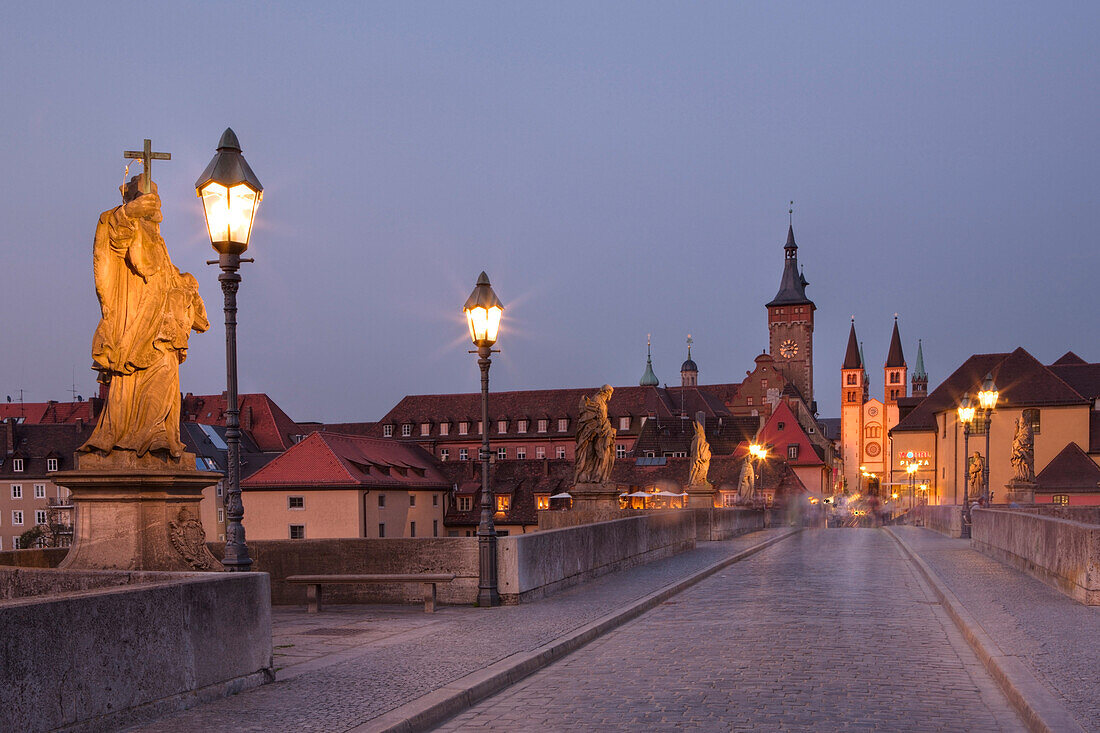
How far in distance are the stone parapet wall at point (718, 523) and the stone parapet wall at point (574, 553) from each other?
6683 mm

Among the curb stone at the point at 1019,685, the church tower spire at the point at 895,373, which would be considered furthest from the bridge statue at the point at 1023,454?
the church tower spire at the point at 895,373

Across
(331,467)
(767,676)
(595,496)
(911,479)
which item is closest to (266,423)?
(331,467)

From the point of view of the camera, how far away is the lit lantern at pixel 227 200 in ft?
31.7

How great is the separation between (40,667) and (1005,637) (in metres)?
8.76

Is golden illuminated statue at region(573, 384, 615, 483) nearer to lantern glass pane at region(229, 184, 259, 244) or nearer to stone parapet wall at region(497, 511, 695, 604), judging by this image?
stone parapet wall at region(497, 511, 695, 604)

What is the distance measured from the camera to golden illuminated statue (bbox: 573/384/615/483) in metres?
21.3

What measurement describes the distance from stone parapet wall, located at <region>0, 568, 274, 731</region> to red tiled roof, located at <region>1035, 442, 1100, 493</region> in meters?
62.8

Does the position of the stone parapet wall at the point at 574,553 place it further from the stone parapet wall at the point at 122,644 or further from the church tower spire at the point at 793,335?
the church tower spire at the point at 793,335

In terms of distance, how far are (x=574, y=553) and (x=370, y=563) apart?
338 cm

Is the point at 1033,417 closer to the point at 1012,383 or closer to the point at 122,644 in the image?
the point at 1012,383

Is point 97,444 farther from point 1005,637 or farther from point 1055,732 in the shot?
point 1005,637

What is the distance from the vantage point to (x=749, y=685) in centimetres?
855

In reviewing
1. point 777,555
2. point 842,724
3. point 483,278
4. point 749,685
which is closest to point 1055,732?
point 842,724

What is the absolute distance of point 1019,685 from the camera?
26.4ft
